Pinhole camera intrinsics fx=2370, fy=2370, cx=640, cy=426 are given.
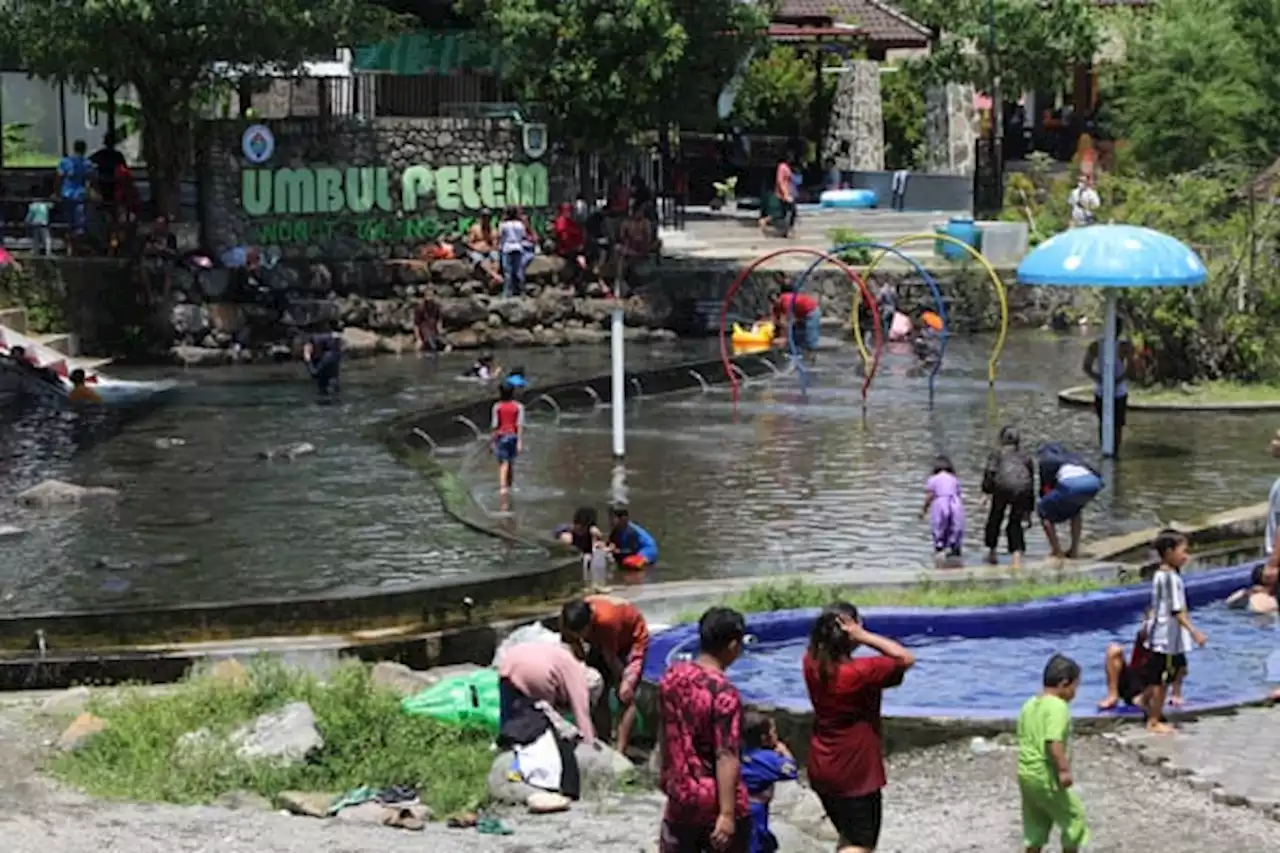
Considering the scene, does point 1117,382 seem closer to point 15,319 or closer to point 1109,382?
point 1109,382

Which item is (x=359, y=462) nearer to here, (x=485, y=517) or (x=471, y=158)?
(x=485, y=517)

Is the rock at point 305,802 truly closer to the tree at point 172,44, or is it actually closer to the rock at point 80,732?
the rock at point 80,732

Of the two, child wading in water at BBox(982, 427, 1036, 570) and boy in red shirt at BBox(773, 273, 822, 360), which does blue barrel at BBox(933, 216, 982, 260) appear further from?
child wading in water at BBox(982, 427, 1036, 570)

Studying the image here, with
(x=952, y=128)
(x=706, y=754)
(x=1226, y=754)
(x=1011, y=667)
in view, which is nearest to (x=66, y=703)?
(x=1011, y=667)

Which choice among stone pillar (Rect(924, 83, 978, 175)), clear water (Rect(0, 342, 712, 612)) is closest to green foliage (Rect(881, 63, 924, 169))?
stone pillar (Rect(924, 83, 978, 175))

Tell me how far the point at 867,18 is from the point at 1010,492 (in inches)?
1399

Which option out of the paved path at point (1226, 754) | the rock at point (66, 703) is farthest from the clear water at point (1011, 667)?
the rock at point (66, 703)

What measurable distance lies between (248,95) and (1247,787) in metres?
27.8

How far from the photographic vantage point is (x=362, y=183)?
3816 centimetres

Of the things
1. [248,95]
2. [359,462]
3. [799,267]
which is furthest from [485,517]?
[799,267]

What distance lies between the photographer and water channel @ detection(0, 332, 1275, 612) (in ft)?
65.8

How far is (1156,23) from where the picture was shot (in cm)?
4619

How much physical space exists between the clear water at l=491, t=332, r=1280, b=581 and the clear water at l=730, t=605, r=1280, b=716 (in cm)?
222

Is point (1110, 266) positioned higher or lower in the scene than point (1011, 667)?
higher
